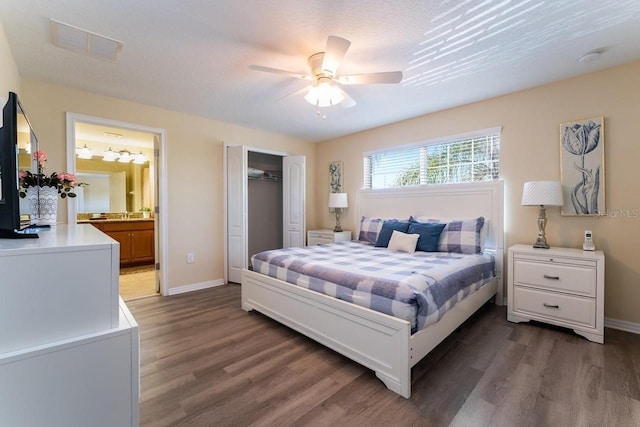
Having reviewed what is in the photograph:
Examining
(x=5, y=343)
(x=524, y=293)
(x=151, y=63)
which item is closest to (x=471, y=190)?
(x=524, y=293)

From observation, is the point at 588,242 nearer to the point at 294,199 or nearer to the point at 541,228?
the point at 541,228

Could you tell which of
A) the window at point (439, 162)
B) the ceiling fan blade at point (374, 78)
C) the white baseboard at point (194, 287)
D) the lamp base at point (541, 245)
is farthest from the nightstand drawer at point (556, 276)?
the white baseboard at point (194, 287)

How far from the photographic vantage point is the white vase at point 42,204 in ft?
6.00

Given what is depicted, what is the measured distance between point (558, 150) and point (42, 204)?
14.8 ft

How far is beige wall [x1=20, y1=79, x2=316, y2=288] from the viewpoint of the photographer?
2953 mm

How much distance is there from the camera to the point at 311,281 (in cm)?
238

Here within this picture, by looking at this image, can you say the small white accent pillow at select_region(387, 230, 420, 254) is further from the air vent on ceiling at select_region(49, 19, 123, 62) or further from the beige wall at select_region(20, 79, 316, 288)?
the air vent on ceiling at select_region(49, 19, 123, 62)

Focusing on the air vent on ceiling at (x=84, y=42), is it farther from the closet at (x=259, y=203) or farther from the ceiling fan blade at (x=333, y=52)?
the closet at (x=259, y=203)

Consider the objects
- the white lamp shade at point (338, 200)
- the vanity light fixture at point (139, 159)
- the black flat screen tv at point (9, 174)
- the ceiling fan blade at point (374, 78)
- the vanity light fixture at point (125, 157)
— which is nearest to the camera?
the black flat screen tv at point (9, 174)

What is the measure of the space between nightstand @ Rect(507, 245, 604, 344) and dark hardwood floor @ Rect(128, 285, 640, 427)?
0.13m

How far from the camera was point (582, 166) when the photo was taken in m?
2.73

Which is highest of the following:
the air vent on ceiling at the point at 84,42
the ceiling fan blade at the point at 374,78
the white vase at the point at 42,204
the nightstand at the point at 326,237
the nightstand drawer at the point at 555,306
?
the air vent on ceiling at the point at 84,42

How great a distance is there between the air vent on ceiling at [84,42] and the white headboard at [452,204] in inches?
137

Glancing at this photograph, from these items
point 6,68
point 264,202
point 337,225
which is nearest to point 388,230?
point 337,225
